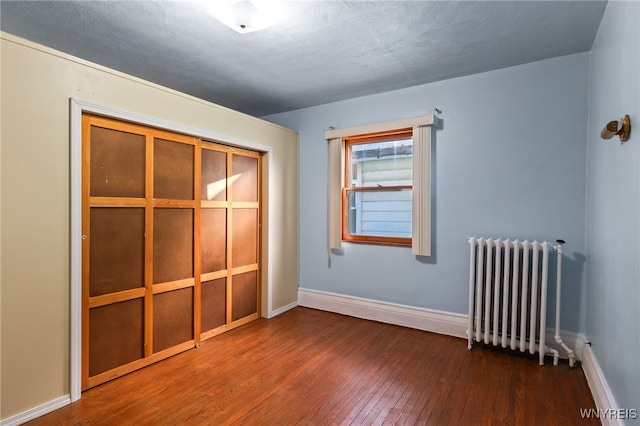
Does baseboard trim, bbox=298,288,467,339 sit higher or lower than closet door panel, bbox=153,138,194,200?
lower

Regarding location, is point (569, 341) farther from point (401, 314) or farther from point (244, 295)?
point (244, 295)

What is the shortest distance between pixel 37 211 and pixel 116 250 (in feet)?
1.91

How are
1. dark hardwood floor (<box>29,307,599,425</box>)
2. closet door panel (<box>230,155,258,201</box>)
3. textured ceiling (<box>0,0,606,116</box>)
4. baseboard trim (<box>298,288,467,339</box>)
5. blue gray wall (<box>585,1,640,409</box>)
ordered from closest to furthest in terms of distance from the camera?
blue gray wall (<box>585,1,640,409</box>), dark hardwood floor (<box>29,307,599,425</box>), textured ceiling (<box>0,0,606,116</box>), baseboard trim (<box>298,288,467,339</box>), closet door panel (<box>230,155,258,201</box>)

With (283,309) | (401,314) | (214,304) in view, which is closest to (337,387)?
(401,314)

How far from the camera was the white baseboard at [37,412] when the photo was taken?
189 cm

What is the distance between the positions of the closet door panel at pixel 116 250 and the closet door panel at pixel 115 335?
0.49 feet

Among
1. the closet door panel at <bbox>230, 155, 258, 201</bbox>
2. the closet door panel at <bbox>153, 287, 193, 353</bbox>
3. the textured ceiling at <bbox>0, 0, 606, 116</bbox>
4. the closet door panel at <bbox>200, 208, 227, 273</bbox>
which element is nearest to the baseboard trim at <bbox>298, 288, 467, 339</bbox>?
the closet door panel at <bbox>200, 208, 227, 273</bbox>

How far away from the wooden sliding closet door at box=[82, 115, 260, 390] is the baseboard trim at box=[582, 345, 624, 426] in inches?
121

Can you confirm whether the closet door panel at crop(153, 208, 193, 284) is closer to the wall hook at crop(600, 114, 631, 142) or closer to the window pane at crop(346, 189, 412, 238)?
the window pane at crop(346, 189, 412, 238)

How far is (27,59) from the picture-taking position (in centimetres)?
193

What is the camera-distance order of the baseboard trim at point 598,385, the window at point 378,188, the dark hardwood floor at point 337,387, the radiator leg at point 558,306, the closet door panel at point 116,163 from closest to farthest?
the baseboard trim at point 598,385 → the dark hardwood floor at point 337,387 → the closet door panel at point 116,163 → the radiator leg at point 558,306 → the window at point 378,188

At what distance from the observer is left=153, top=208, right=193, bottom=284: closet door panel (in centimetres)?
273

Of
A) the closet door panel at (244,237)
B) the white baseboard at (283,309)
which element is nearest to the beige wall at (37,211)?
the closet door panel at (244,237)

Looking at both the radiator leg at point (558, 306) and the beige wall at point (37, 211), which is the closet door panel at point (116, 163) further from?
the radiator leg at point (558, 306)
